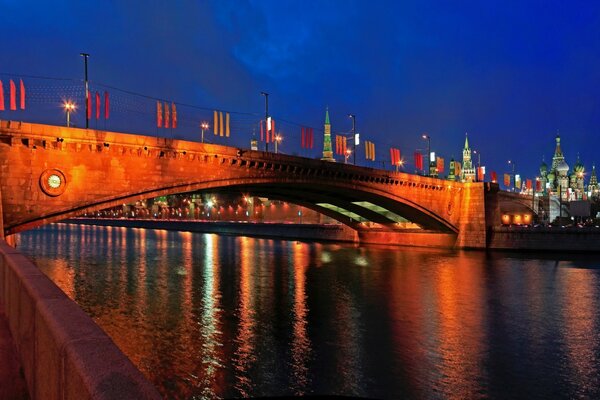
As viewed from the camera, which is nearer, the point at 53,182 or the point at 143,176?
the point at 53,182

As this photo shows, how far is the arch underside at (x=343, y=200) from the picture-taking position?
41.5m

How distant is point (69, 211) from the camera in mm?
32250

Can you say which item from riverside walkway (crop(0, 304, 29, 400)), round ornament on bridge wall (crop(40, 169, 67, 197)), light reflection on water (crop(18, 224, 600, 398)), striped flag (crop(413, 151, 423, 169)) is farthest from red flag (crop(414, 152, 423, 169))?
riverside walkway (crop(0, 304, 29, 400))

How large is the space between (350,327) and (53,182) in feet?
66.6

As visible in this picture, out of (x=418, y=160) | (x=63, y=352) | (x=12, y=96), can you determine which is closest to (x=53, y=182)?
(x=12, y=96)

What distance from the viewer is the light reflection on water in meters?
14.6

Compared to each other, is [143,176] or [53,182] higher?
[143,176]

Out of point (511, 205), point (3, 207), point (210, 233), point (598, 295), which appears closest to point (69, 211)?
point (3, 207)

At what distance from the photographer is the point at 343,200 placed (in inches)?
2466

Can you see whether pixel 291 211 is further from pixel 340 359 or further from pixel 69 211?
pixel 340 359

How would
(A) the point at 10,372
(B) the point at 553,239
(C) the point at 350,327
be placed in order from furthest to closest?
(B) the point at 553,239 → (C) the point at 350,327 → (A) the point at 10,372

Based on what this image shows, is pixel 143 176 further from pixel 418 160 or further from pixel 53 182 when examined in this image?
pixel 418 160

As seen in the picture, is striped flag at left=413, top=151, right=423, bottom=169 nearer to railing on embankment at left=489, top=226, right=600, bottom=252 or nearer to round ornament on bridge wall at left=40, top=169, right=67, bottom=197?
railing on embankment at left=489, top=226, right=600, bottom=252

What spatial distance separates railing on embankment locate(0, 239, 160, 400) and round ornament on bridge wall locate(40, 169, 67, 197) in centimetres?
2523
